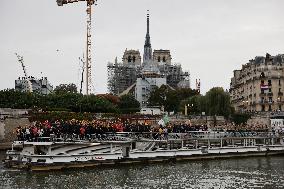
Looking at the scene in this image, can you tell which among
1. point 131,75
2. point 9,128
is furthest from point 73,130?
point 131,75

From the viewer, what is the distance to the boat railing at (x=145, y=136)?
133 ft

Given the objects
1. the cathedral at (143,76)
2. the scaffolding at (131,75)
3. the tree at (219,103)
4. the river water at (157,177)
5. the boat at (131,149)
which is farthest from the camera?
the scaffolding at (131,75)

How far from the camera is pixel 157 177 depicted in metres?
36.8

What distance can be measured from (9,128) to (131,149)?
25110 mm

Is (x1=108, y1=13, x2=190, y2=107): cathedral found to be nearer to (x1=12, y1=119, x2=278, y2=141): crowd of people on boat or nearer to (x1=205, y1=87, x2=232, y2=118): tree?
(x1=205, y1=87, x2=232, y2=118): tree

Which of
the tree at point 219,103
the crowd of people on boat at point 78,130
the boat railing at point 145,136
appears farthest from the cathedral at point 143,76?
the crowd of people on boat at point 78,130

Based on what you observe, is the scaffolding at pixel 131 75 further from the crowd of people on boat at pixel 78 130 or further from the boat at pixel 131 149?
the crowd of people on boat at pixel 78 130

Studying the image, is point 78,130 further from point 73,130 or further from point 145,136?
point 145,136

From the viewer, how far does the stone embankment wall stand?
6288 cm

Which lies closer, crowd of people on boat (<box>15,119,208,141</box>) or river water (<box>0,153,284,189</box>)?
river water (<box>0,153,284,189</box>)

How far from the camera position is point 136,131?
46.7 metres

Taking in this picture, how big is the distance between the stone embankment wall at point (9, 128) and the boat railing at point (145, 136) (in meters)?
23.9

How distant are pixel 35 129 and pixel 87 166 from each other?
18.5 feet

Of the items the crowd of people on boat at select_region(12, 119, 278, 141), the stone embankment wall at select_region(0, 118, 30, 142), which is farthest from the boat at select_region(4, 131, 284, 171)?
the stone embankment wall at select_region(0, 118, 30, 142)
